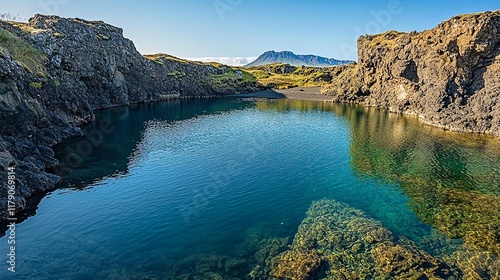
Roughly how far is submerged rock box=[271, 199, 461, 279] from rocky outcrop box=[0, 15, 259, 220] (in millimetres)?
32138

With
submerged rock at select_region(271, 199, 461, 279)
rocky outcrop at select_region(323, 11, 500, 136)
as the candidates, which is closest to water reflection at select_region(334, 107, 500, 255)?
submerged rock at select_region(271, 199, 461, 279)

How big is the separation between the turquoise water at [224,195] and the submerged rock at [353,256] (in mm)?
2188

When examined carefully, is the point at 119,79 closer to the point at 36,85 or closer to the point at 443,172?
the point at 36,85

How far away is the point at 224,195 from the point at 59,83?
212ft

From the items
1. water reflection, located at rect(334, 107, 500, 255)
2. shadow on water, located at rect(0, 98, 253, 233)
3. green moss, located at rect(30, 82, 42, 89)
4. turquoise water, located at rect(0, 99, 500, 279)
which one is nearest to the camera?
turquoise water, located at rect(0, 99, 500, 279)

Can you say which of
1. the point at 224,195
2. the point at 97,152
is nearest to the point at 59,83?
the point at 97,152

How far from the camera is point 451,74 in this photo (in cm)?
8694

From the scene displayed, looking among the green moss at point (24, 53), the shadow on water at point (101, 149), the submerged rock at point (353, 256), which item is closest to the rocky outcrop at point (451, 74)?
the submerged rock at point (353, 256)

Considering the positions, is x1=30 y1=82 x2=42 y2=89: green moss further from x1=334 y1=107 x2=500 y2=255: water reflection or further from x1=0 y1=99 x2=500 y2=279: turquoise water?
x1=334 y1=107 x2=500 y2=255: water reflection

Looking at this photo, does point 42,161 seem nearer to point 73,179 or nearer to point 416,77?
point 73,179

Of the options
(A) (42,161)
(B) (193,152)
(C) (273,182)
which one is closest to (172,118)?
(B) (193,152)

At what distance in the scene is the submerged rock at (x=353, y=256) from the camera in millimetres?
25438

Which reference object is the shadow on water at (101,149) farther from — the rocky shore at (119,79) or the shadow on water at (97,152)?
the rocky shore at (119,79)

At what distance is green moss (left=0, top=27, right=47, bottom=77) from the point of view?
71438mm
